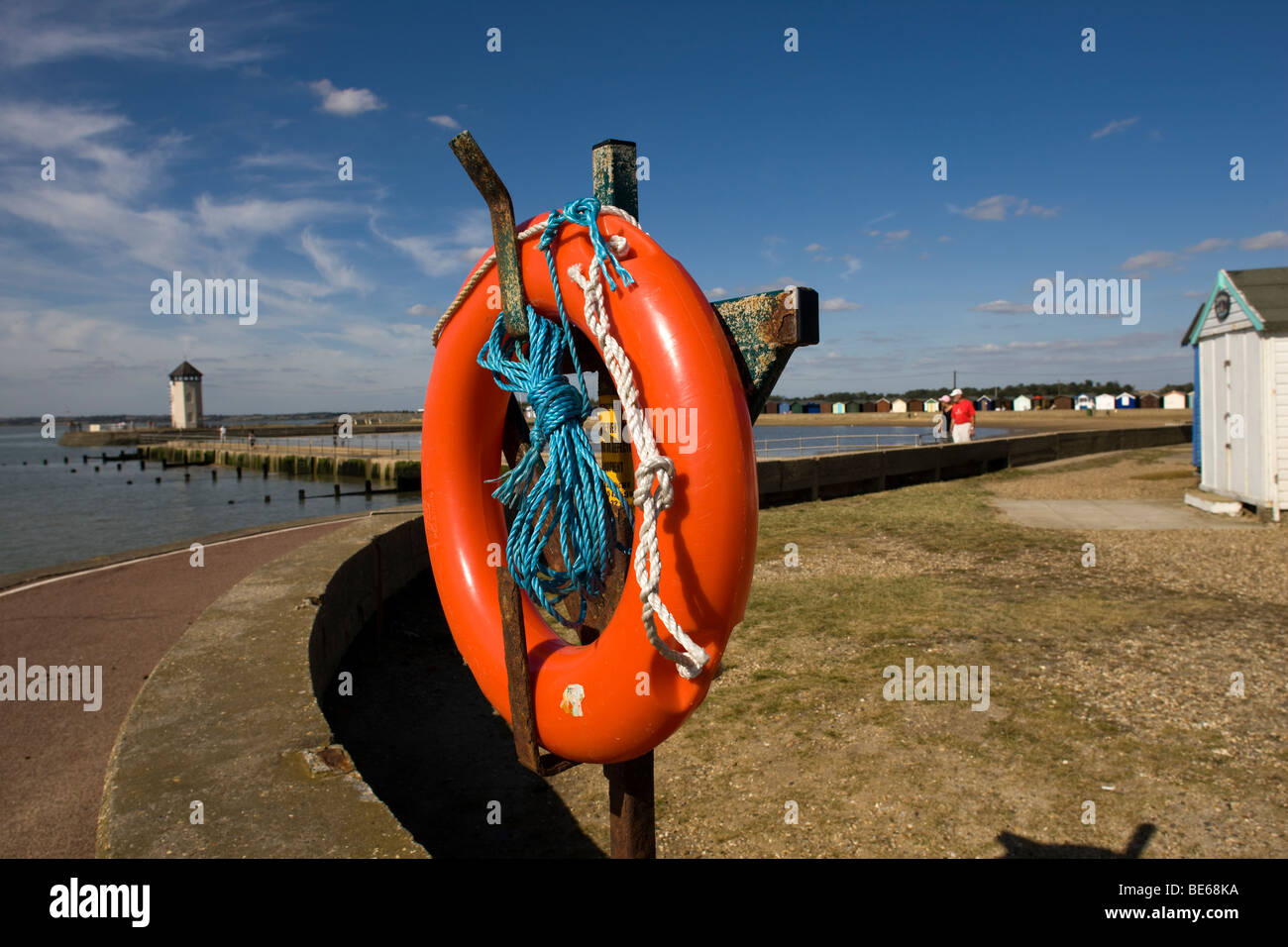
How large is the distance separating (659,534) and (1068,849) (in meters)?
2.46

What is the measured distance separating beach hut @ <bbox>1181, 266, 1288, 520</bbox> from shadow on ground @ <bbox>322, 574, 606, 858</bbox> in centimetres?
1007

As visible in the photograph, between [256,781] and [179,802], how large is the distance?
0.69 ft

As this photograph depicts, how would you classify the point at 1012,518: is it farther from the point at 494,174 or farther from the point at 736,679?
the point at 494,174

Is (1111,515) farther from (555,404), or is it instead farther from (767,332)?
(555,404)

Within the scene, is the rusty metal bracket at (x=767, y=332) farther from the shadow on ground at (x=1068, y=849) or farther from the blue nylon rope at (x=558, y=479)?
the shadow on ground at (x=1068, y=849)

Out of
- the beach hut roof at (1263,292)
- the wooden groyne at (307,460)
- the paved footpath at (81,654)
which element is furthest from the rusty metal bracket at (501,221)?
the wooden groyne at (307,460)

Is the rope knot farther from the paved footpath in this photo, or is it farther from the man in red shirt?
the man in red shirt

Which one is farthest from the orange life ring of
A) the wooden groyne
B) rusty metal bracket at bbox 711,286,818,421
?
the wooden groyne

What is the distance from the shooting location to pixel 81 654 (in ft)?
16.5

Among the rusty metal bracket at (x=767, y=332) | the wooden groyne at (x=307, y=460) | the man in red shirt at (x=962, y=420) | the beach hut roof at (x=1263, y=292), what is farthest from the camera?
the wooden groyne at (x=307, y=460)

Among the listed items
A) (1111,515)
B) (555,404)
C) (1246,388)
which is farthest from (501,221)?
(1246,388)

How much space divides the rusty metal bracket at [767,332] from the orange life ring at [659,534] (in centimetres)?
17

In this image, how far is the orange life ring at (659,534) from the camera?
1.62m
